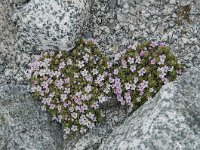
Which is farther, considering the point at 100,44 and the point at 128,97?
the point at 100,44

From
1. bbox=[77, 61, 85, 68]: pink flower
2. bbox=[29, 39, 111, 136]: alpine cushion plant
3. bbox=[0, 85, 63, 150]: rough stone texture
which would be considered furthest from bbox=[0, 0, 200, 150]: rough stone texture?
bbox=[77, 61, 85, 68]: pink flower

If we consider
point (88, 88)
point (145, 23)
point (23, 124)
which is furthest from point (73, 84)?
point (145, 23)

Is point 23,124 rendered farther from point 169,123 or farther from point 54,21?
point 169,123

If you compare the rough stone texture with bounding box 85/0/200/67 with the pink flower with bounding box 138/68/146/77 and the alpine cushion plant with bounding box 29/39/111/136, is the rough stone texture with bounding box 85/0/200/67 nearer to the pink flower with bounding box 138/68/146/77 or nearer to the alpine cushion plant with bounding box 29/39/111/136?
the alpine cushion plant with bounding box 29/39/111/136

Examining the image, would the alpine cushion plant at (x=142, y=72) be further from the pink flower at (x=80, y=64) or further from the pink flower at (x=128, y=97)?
the pink flower at (x=80, y=64)

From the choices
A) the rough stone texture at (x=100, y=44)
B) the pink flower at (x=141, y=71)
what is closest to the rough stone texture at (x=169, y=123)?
the rough stone texture at (x=100, y=44)

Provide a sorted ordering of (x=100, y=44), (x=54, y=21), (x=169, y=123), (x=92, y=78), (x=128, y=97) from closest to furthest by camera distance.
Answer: (x=169, y=123) → (x=128, y=97) → (x=92, y=78) → (x=54, y=21) → (x=100, y=44)

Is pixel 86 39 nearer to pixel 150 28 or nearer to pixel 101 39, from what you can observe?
pixel 101 39

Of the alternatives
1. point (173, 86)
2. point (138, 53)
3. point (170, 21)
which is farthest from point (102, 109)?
point (170, 21)
